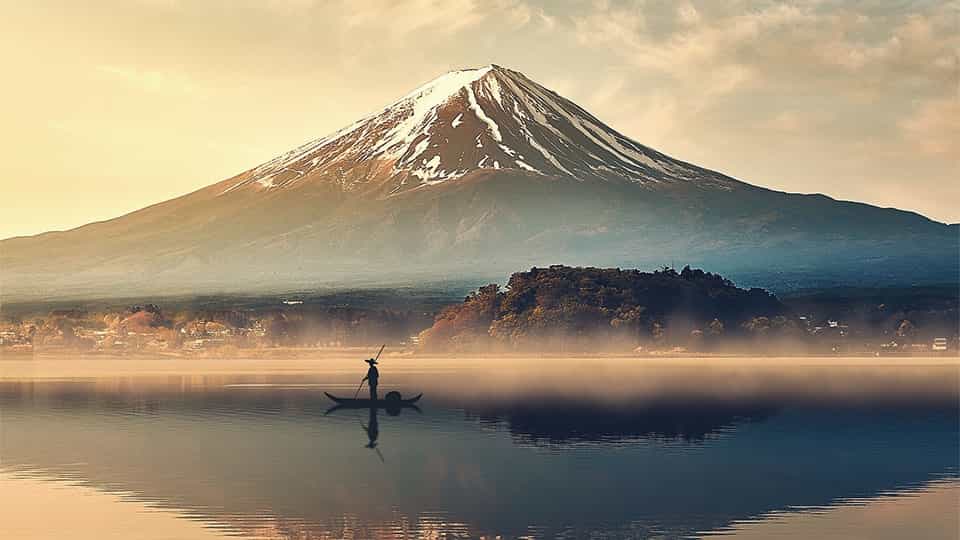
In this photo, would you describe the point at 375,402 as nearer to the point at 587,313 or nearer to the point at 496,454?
the point at 496,454

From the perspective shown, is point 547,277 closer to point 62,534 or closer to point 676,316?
point 676,316

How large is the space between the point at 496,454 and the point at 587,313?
136878mm

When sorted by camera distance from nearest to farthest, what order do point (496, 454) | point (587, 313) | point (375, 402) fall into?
point (496, 454)
point (375, 402)
point (587, 313)

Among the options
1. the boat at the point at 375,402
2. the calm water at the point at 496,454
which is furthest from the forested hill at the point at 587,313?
the boat at the point at 375,402

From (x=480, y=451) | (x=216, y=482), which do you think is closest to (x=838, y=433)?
(x=480, y=451)

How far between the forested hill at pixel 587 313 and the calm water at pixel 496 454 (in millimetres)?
87988

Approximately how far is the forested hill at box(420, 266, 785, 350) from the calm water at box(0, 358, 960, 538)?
88.0 m

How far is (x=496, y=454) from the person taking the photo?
185 ft

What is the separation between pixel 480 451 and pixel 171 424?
18518mm

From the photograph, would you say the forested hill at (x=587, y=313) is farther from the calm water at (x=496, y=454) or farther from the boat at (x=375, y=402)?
the boat at (x=375, y=402)

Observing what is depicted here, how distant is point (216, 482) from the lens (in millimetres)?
48188

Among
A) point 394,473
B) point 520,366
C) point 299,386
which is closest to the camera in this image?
point 394,473

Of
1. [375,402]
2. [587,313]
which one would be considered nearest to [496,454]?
[375,402]

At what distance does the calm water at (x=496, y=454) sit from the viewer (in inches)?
1615
